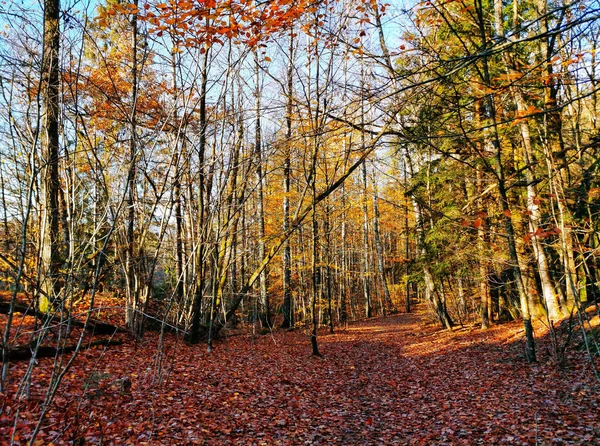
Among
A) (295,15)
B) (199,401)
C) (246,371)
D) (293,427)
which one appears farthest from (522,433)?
(295,15)

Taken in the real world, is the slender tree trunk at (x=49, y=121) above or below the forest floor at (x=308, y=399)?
above

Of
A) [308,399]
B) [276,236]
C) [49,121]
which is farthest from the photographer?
[276,236]

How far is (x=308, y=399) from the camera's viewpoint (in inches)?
256

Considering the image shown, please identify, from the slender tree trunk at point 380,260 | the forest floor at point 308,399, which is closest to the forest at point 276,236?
the forest floor at point 308,399

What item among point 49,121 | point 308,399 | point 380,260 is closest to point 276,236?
point 308,399

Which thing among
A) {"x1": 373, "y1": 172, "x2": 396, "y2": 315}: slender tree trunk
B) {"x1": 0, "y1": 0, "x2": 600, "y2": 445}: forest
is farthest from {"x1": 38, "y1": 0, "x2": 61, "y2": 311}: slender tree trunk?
{"x1": 373, "y1": 172, "x2": 396, "y2": 315}: slender tree trunk

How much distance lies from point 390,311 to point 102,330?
21238 millimetres

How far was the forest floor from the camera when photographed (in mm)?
4336

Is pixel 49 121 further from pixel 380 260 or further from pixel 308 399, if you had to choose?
pixel 380 260

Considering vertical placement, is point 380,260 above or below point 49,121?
below

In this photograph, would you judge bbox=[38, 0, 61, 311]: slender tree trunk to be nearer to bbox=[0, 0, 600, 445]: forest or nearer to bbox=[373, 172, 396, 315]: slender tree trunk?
bbox=[0, 0, 600, 445]: forest

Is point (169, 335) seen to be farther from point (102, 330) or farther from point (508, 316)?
point (508, 316)

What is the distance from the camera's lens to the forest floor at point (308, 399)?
4.34 m

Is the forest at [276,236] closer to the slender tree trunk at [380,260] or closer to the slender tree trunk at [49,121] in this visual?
the slender tree trunk at [49,121]
